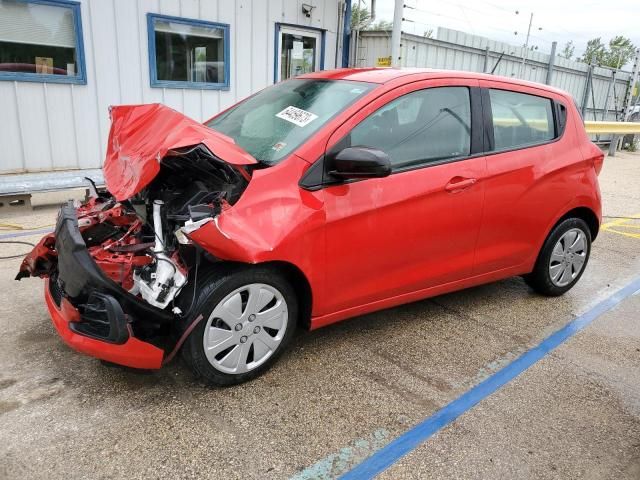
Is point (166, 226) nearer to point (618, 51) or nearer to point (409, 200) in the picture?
point (409, 200)

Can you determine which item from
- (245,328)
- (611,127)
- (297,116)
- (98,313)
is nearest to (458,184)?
(297,116)

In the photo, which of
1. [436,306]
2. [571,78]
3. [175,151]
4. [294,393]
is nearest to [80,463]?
[294,393]

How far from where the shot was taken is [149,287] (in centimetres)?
255

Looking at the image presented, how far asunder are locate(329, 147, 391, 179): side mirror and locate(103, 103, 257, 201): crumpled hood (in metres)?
0.47

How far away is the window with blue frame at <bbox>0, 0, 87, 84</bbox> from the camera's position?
6328mm

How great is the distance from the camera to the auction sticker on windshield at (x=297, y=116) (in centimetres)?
311

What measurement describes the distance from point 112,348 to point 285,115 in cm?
171

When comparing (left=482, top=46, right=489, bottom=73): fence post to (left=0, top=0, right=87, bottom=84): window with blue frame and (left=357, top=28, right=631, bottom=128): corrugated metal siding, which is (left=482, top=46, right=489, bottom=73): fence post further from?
(left=0, top=0, right=87, bottom=84): window with blue frame

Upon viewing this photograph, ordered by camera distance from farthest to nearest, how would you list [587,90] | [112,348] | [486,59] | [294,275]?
[587,90] < [486,59] < [294,275] < [112,348]

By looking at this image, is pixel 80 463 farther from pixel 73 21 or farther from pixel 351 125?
pixel 73 21

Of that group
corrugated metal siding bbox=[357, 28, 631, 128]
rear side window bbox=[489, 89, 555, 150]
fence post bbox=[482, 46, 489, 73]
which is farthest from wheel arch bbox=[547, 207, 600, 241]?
fence post bbox=[482, 46, 489, 73]

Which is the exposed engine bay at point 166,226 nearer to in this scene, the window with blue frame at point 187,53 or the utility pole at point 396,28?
the window with blue frame at point 187,53

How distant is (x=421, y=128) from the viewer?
3.33 metres

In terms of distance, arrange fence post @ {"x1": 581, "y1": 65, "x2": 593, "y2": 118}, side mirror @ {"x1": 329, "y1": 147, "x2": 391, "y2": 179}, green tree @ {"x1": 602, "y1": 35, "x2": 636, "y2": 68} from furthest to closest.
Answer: green tree @ {"x1": 602, "y1": 35, "x2": 636, "y2": 68} → fence post @ {"x1": 581, "y1": 65, "x2": 593, "y2": 118} → side mirror @ {"x1": 329, "y1": 147, "x2": 391, "y2": 179}
